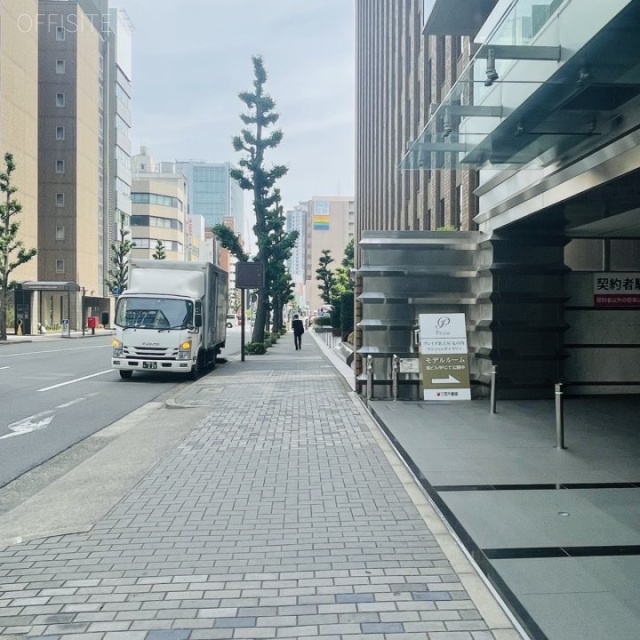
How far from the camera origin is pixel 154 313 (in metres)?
18.0

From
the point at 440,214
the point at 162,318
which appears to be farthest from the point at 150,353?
the point at 440,214


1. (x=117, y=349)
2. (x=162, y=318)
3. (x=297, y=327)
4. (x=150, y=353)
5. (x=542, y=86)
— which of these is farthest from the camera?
(x=297, y=327)

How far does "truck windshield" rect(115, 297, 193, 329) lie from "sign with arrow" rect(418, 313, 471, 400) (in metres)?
7.72

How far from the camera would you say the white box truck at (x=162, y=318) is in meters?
17.7

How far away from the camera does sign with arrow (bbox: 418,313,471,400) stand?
40.2ft

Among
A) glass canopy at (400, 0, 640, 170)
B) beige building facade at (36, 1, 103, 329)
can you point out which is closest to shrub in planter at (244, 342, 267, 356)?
glass canopy at (400, 0, 640, 170)

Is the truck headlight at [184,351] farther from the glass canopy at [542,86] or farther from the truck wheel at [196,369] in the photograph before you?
the glass canopy at [542,86]

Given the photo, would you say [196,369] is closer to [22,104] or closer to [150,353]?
[150,353]

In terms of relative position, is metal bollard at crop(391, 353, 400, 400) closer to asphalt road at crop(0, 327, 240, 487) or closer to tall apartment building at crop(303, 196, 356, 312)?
asphalt road at crop(0, 327, 240, 487)

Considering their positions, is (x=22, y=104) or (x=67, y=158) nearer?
(x=22, y=104)

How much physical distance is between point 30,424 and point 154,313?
7.50 metres

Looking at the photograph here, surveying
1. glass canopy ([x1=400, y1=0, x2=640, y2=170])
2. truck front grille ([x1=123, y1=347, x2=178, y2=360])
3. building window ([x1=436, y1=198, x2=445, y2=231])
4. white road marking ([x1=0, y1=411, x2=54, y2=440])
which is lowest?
white road marking ([x1=0, y1=411, x2=54, y2=440])

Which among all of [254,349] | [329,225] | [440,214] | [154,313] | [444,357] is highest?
[329,225]

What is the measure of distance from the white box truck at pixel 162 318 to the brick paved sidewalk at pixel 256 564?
9.77m
